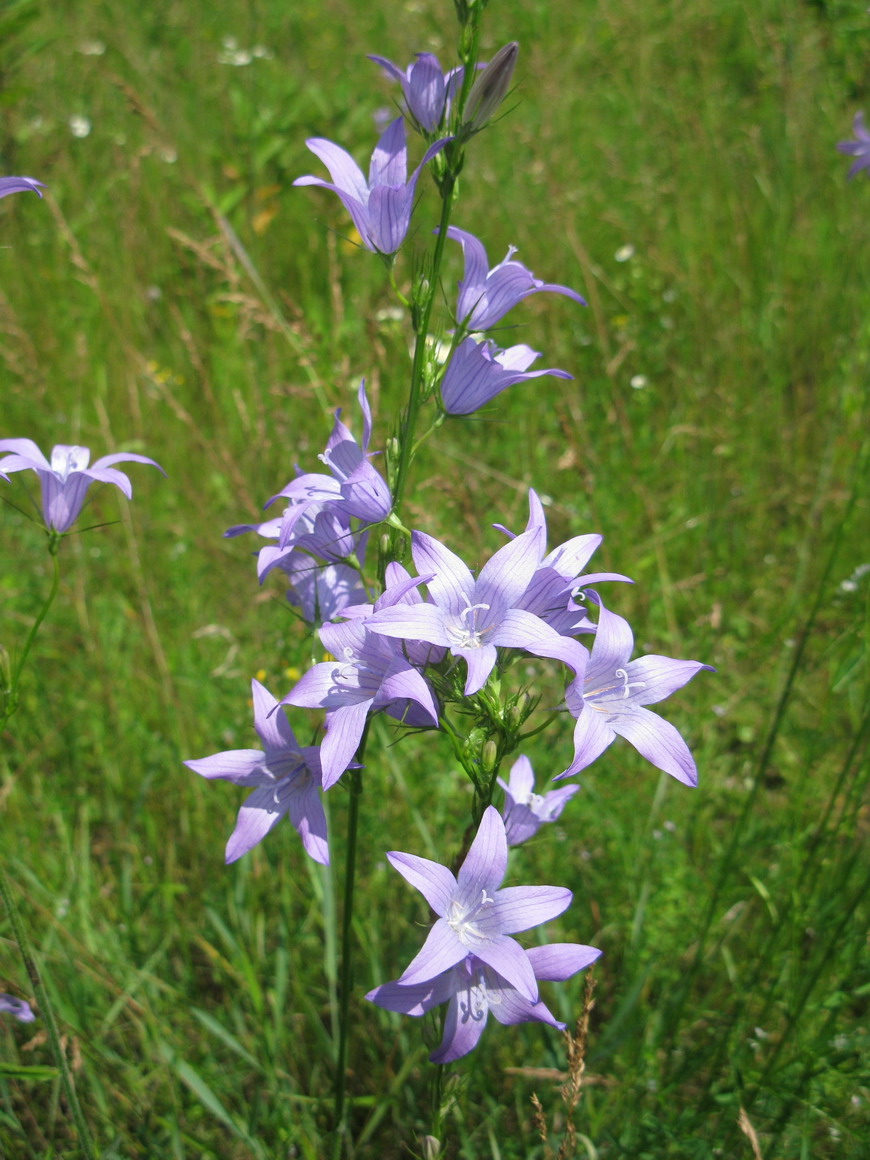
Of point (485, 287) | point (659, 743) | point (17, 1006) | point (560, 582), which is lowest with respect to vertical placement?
point (17, 1006)

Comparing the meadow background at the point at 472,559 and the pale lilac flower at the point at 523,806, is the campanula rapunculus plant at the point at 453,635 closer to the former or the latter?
the pale lilac flower at the point at 523,806

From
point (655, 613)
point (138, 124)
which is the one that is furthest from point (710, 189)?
point (138, 124)

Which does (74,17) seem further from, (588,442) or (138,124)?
(588,442)

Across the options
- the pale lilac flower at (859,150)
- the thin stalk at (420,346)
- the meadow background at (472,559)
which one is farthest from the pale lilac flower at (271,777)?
the pale lilac flower at (859,150)

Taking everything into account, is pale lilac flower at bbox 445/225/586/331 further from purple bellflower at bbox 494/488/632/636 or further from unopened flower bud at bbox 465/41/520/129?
purple bellflower at bbox 494/488/632/636

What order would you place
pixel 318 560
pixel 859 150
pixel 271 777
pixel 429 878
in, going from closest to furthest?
pixel 429 878, pixel 271 777, pixel 318 560, pixel 859 150

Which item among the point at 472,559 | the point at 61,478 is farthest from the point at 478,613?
the point at 472,559

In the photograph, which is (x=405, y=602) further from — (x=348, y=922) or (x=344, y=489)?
(x=348, y=922)

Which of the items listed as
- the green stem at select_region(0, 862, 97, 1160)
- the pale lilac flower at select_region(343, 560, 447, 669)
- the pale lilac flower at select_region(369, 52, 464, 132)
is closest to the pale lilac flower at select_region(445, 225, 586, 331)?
the pale lilac flower at select_region(369, 52, 464, 132)
